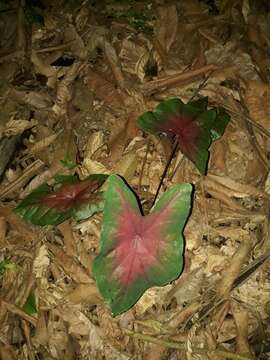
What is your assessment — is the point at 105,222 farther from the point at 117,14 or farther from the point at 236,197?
the point at 117,14

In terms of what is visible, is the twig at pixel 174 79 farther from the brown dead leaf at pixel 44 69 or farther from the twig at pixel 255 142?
the brown dead leaf at pixel 44 69

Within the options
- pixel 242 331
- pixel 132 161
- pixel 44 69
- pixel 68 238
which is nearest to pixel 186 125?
pixel 132 161

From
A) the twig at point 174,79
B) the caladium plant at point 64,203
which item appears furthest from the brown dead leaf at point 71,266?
the twig at point 174,79

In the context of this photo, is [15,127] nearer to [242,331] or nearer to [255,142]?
[255,142]

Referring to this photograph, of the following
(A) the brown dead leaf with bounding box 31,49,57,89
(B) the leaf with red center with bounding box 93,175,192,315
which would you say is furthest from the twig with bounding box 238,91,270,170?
(A) the brown dead leaf with bounding box 31,49,57,89

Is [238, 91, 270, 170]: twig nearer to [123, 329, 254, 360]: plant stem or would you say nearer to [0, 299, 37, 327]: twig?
[123, 329, 254, 360]: plant stem

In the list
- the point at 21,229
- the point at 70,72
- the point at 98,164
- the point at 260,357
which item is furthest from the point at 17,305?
the point at 70,72
